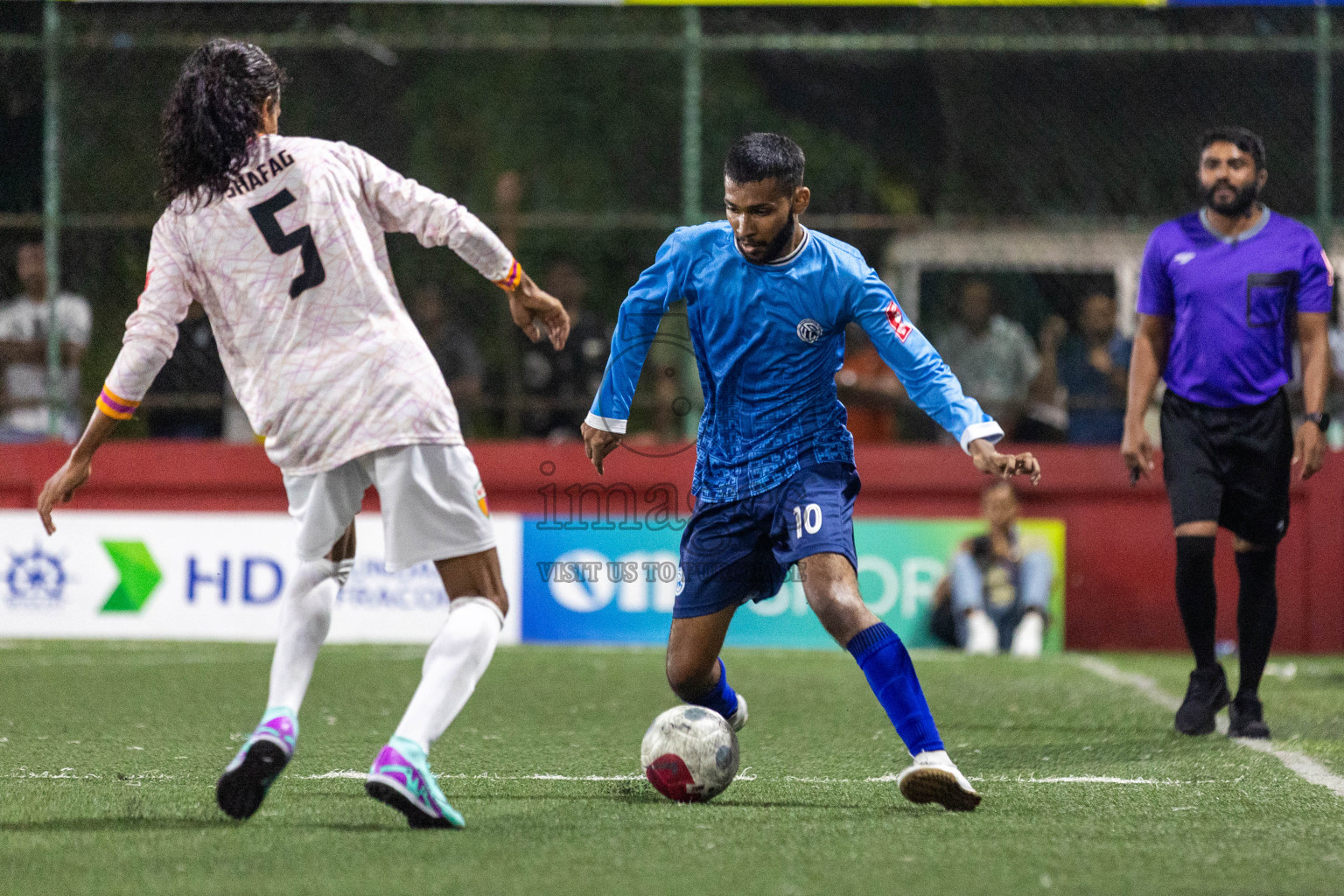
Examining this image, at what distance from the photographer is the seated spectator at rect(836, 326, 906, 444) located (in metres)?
10.8

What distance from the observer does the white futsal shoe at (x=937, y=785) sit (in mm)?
4344

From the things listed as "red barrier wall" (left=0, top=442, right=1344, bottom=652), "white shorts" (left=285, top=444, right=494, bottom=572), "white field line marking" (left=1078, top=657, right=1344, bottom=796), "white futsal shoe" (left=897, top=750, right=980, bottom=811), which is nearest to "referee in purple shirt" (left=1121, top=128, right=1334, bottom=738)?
"white field line marking" (left=1078, top=657, right=1344, bottom=796)

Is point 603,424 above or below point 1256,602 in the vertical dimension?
above

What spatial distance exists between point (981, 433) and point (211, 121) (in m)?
2.08

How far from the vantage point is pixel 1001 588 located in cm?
1009

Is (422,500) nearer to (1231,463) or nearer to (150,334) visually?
(150,334)

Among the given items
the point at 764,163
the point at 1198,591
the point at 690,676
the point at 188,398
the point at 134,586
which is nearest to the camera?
the point at 764,163

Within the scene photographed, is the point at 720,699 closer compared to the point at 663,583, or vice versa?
the point at 720,699

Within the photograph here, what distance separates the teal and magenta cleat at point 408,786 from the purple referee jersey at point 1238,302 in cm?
352

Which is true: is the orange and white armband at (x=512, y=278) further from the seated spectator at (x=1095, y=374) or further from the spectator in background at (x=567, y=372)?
the seated spectator at (x=1095, y=374)

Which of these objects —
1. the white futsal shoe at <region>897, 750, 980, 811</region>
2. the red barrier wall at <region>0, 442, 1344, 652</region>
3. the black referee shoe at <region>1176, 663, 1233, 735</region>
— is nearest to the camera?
the white futsal shoe at <region>897, 750, 980, 811</region>

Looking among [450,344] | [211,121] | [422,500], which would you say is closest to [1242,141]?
[422,500]

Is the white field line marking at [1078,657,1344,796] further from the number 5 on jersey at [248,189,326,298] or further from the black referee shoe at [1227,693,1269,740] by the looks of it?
the number 5 on jersey at [248,189,326,298]

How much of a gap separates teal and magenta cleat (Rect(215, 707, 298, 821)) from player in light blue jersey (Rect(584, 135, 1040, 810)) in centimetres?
120
